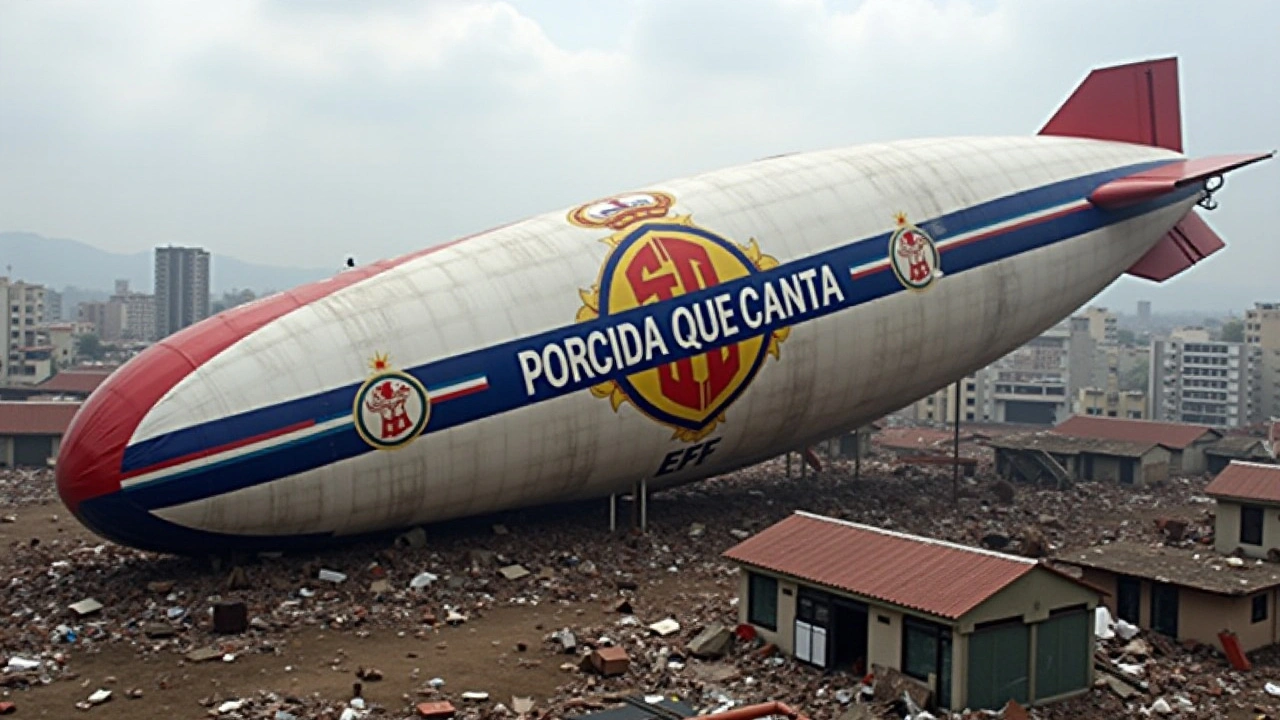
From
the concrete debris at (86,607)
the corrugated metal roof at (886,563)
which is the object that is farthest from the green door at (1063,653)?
the concrete debris at (86,607)

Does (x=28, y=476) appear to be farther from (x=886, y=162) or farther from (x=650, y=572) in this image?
(x=886, y=162)

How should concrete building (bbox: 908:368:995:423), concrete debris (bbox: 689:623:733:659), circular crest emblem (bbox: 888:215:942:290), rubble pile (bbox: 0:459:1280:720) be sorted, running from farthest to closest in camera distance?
concrete building (bbox: 908:368:995:423)
circular crest emblem (bbox: 888:215:942:290)
concrete debris (bbox: 689:623:733:659)
rubble pile (bbox: 0:459:1280:720)

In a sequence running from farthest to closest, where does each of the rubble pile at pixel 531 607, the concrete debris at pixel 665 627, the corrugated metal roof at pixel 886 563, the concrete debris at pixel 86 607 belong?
1. the concrete debris at pixel 86 607
2. the concrete debris at pixel 665 627
3. the rubble pile at pixel 531 607
4. the corrugated metal roof at pixel 886 563

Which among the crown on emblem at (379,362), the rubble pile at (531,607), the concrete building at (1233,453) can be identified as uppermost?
the crown on emblem at (379,362)

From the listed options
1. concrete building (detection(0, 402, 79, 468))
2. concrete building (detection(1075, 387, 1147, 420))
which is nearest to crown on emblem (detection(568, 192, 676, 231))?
concrete building (detection(0, 402, 79, 468))

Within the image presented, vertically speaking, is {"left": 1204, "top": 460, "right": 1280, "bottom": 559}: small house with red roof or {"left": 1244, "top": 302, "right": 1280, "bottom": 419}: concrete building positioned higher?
{"left": 1244, "top": 302, "right": 1280, "bottom": 419}: concrete building

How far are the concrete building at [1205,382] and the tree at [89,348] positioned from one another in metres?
119

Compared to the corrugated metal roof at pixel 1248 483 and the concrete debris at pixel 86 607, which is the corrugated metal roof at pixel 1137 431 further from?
the concrete debris at pixel 86 607

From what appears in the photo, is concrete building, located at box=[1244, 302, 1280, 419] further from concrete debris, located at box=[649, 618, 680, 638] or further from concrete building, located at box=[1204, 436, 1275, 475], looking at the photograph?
concrete debris, located at box=[649, 618, 680, 638]

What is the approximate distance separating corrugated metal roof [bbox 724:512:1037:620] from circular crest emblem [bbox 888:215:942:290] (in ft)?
34.0

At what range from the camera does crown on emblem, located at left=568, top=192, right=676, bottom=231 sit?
95.0ft

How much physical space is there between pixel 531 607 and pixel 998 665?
9.86m

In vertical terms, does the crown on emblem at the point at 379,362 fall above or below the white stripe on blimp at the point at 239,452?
above

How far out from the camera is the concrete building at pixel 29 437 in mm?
47594
